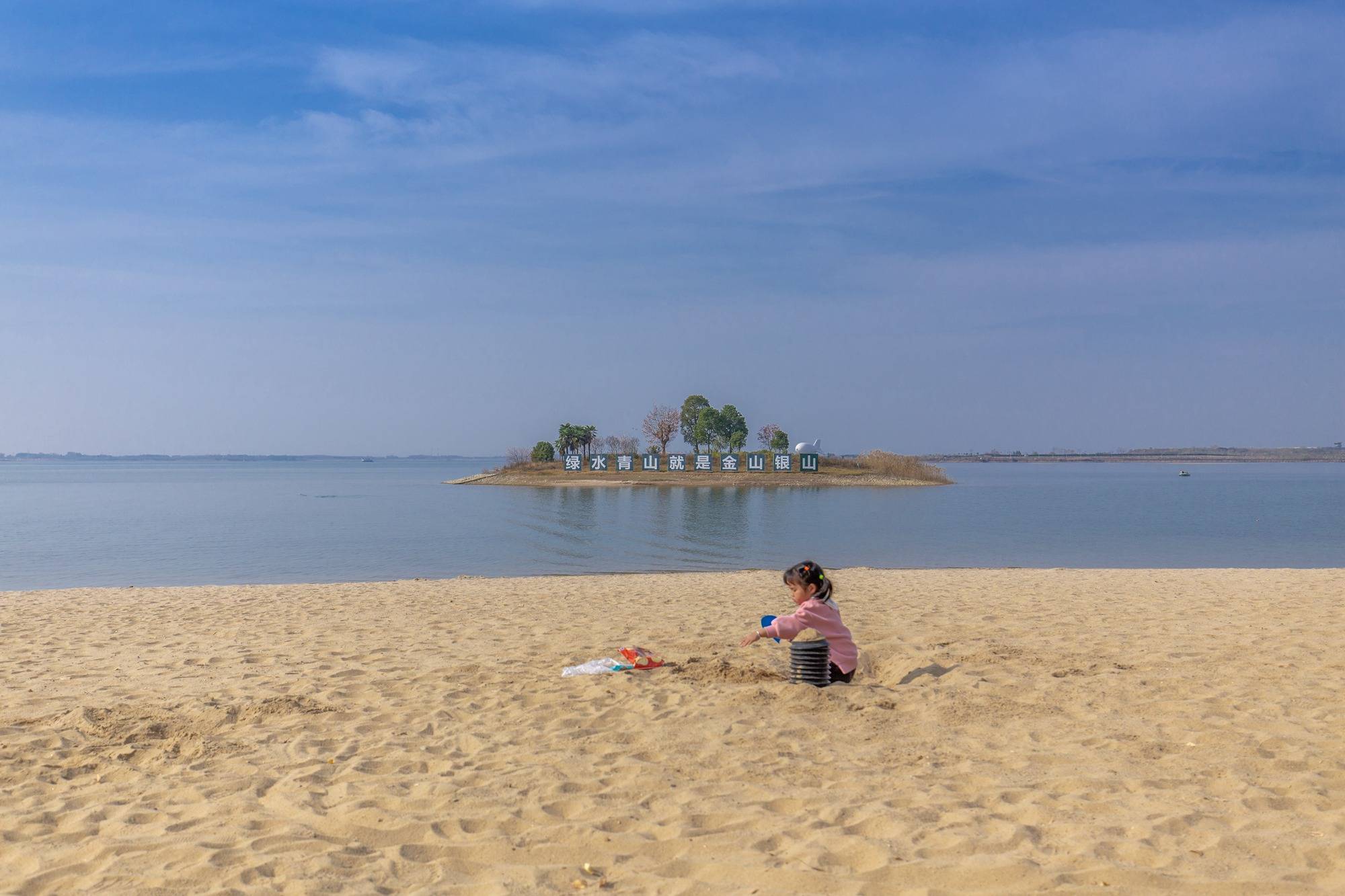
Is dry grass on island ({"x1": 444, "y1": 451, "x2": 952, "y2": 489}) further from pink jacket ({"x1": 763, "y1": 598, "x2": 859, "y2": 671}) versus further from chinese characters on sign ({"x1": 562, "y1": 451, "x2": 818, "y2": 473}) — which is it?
pink jacket ({"x1": 763, "y1": 598, "x2": 859, "y2": 671})

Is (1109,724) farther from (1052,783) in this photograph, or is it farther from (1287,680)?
(1287,680)

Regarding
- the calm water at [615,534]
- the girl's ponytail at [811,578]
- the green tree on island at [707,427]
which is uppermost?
the green tree on island at [707,427]

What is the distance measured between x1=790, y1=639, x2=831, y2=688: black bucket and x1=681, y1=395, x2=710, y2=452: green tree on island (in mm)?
114414

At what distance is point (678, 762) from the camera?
6148mm

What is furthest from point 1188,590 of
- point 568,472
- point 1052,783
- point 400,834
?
point 568,472

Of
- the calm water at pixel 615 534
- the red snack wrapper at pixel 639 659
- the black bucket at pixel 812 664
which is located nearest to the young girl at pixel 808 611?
the black bucket at pixel 812 664

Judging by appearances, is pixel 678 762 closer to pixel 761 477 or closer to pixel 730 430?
pixel 761 477

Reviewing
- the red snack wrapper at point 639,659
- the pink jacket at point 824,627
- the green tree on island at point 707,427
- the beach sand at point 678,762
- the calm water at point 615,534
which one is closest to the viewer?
the beach sand at point 678,762

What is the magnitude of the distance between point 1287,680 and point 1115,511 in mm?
A: 46293

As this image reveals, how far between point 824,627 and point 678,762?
236 cm

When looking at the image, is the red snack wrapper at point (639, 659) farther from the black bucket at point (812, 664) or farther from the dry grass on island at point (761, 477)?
the dry grass on island at point (761, 477)

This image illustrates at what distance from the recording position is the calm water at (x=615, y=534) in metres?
→ 25.5

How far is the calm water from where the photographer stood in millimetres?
25547

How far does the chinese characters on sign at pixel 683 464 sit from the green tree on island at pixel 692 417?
18523 mm
